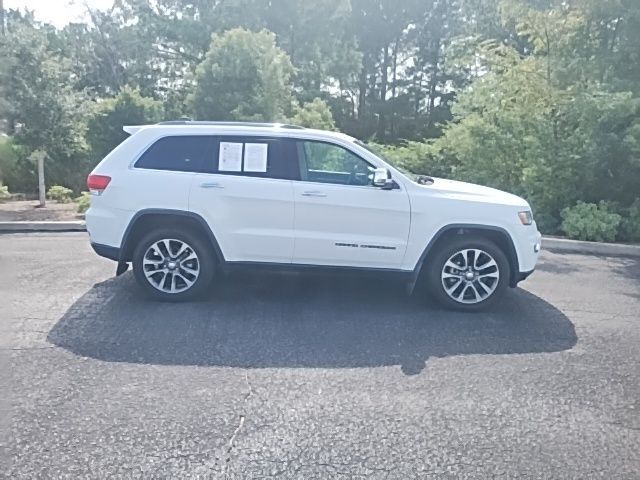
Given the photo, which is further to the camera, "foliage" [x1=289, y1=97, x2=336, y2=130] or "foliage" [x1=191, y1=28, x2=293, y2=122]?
"foliage" [x1=289, y1=97, x2=336, y2=130]

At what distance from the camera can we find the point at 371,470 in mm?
2863

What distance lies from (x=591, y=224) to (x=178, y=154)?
717 cm

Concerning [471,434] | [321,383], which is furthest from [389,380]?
[471,434]

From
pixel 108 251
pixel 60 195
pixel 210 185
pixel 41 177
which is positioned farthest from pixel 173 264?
pixel 60 195

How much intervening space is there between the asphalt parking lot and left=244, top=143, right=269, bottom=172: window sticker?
136 cm

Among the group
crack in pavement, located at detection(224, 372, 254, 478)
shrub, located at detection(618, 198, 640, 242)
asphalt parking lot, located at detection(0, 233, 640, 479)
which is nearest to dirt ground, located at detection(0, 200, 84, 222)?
asphalt parking lot, located at detection(0, 233, 640, 479)

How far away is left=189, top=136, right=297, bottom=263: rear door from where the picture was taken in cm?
527

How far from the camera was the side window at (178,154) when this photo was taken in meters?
5.36

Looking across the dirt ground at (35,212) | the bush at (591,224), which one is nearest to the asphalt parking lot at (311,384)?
the bush at (591,224)

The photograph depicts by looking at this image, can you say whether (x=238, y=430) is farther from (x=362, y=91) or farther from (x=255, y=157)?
(x=362, y=91)

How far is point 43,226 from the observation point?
959 centimetres

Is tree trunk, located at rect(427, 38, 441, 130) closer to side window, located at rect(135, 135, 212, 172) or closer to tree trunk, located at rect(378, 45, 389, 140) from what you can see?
tree trunk, located at rect(378, 45, 389, 140)

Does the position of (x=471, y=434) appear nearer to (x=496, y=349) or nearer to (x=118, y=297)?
(x=496, y=349)

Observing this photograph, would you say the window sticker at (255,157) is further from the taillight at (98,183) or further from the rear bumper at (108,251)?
the rear bumper at (108,251)
